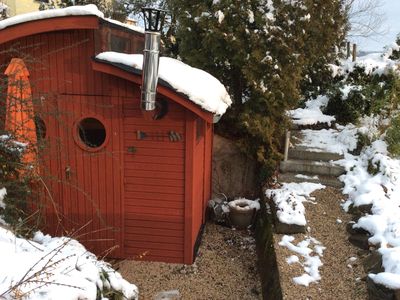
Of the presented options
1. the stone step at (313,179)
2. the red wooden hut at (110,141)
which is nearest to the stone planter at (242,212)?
the stone step at (313,179)

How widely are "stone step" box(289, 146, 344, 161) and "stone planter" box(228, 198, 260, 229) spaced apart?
1342mm

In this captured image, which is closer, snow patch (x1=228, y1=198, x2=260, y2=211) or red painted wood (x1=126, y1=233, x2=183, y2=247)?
red painted wood (x1=126, y1=233, x2=183, y2=247)

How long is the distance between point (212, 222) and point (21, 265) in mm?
4707

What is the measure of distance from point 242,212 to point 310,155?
191 cm

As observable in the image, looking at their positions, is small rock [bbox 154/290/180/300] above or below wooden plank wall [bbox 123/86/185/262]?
below

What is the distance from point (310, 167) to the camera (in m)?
7.69

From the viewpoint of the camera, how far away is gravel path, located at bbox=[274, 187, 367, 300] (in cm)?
447

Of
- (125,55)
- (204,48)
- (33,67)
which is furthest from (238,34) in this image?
(33,67)

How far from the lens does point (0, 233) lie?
4262 millimetres

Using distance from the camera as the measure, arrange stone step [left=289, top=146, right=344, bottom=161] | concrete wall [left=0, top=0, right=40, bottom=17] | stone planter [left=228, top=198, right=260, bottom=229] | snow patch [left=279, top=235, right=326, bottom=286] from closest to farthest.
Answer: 1. snow patch [left=279, top=235, right=326, bottom=286]
2. stone planter [left=228, top=198, right=260, bottom=229]
3. stone step [left=289, top=146, right=344, bottom=161]
4. concrete wall [left=0, top=0, right=40, bottom=17]

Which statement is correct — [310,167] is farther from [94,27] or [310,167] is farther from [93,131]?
[94,27]

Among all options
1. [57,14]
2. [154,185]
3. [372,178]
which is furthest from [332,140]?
[57,14]

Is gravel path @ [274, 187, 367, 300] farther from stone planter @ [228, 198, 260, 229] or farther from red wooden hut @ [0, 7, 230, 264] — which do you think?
red wooden hut @ [0, 7, 230, 264]

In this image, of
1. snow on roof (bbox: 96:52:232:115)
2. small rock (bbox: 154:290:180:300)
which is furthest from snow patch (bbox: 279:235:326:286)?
snow on roof (bbox: 96:52:232:115)
